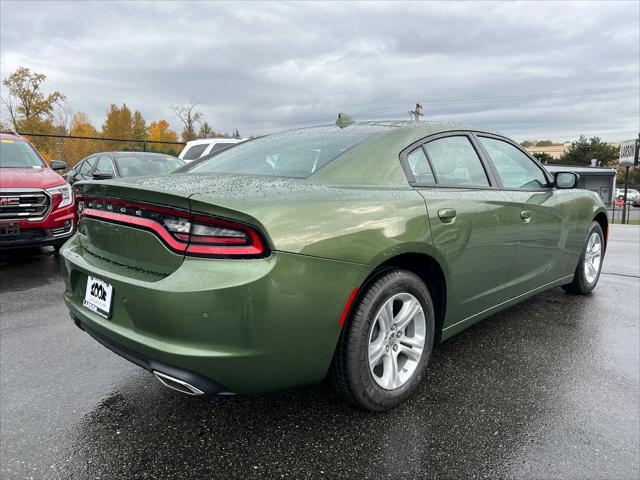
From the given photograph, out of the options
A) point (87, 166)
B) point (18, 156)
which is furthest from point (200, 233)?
point (87, 166)

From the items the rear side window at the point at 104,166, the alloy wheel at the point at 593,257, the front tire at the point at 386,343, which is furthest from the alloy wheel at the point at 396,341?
the rear side window at the point at 104,166

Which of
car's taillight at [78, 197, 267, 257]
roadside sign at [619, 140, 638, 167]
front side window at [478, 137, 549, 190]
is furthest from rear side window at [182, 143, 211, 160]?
roadside sign at [619, 140, 638, 167]

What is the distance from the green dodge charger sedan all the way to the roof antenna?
41 mm

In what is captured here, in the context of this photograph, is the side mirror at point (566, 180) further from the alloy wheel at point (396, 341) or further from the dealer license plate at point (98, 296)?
the dealer license plate at point (98, 296)

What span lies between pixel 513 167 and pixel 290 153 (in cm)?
182

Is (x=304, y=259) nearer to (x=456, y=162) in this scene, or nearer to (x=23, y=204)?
(x=456, y=162)

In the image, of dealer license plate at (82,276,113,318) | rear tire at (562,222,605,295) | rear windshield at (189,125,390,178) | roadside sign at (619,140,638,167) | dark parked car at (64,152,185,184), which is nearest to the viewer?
dealer license plate at (82,276,113,318)

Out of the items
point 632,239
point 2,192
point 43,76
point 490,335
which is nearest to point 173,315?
point 490,335

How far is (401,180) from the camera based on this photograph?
2.46m

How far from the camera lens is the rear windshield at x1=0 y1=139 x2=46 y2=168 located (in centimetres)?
654

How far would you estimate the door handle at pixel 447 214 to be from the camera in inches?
98.5

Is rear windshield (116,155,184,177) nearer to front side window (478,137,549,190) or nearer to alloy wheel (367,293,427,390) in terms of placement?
front side window (478,137,549,190)

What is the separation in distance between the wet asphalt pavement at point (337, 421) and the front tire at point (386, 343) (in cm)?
14

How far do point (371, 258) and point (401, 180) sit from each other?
0.59m
